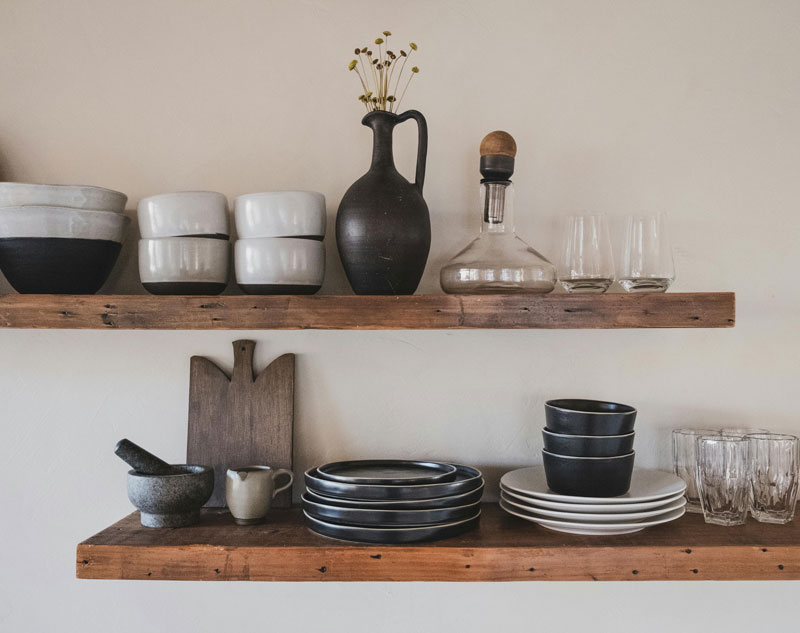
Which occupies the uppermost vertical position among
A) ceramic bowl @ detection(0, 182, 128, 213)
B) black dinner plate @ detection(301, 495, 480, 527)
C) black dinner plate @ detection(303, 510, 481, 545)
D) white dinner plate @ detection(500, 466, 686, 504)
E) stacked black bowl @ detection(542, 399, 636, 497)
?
ceramic bowl @ detection(0, 182, 128, 213)

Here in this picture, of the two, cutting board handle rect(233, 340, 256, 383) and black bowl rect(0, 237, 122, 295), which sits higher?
black bowl rect(0, 237, 122, 295)

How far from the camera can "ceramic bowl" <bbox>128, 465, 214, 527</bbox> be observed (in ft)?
3.25

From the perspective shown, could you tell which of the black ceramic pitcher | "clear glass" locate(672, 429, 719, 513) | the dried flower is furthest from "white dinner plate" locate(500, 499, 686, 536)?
the dried flower

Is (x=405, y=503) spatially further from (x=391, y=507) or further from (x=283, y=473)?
(x=283, y=473)

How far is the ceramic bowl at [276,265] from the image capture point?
1.03 m

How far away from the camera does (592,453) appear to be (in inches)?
39.0

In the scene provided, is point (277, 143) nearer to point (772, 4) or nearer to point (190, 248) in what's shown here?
point (190, 248)

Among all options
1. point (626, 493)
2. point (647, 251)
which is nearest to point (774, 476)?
point (626, 493)

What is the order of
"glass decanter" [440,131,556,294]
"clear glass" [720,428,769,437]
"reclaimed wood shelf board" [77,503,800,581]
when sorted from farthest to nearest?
1. "clear glass" [720,428,769,437]
2. "glass decanter" [440,131,556,294]
3. "reclaimed wood shelf board" [77,503,800,581]

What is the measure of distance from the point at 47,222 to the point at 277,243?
1.14ft

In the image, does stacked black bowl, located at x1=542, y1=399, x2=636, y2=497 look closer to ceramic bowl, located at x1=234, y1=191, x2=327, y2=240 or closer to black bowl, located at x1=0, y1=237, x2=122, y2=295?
ceramic bowl, located at x1=234, y1=191, x2=327, y2=240

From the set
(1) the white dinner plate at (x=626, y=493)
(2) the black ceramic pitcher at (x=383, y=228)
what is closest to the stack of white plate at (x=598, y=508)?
(1) the white dinner plate at (x=626, y=493)

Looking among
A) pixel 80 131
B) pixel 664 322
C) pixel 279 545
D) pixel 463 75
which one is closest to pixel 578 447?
pixel 664 322

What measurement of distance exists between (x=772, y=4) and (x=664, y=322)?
652 mm
